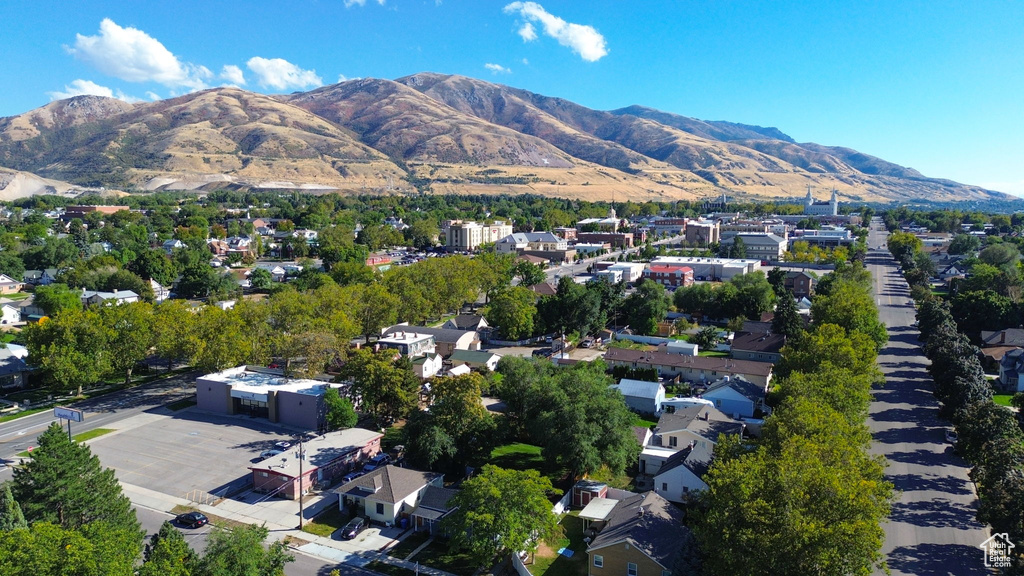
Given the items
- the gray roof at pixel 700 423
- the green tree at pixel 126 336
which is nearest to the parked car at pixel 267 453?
the green tree at pixel 126 336

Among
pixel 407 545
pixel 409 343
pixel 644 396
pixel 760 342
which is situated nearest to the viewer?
pixel 407 545

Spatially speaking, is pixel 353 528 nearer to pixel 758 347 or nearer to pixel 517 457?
pixel 517 457

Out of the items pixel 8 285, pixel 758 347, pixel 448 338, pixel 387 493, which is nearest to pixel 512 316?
pixel 448 338

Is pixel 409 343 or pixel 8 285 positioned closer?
pixel 409 343

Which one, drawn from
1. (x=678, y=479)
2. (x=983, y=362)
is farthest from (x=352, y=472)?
(x=983, y=362)

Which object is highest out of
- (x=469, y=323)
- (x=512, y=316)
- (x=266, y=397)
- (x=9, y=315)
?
(x=512, y=316)

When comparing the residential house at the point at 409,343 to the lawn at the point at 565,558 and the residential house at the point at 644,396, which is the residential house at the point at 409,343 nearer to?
the residential house at the point at 644,396

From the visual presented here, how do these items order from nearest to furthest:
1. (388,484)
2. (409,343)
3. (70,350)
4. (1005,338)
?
(388,484) < (70,350) < (409,343) < (1005,338)
